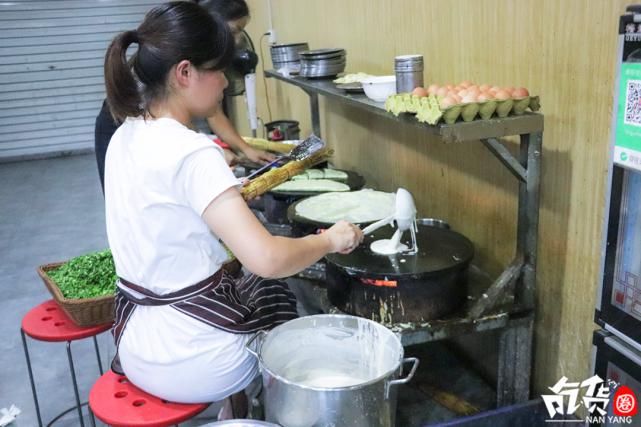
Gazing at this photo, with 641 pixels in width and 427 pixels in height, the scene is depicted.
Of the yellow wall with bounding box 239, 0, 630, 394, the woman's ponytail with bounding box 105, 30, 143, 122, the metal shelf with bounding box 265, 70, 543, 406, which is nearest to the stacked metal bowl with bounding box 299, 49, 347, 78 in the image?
the yellow wall with bounding box 239, 0, 630, 394

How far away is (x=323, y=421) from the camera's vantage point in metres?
1.49

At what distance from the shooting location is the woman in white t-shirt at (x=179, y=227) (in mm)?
1532

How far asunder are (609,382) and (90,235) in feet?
16.4

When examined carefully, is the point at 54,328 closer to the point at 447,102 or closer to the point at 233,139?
the point at 233,139

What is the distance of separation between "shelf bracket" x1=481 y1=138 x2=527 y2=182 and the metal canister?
1.33 ft

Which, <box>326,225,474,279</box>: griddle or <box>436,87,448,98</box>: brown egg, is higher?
<box>436,87,448,98</box>: brown egg

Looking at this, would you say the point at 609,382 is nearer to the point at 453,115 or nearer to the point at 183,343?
the point at 453,115

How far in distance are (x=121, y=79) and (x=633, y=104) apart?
4.29 feet

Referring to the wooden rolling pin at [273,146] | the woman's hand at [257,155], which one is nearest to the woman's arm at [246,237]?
the woman's hand at [257,155]

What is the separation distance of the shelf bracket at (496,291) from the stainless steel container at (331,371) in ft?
0.99

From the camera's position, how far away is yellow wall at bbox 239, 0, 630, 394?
174cm

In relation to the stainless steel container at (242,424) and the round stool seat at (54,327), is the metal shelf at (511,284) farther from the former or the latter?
the round stool seat at (54,327)

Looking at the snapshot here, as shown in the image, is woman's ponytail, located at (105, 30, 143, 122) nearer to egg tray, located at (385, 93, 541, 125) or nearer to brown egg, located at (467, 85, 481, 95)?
egg tray, located at (385, 93, 541, 125)

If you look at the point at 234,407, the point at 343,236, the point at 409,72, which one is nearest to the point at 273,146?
the point at 409,72
